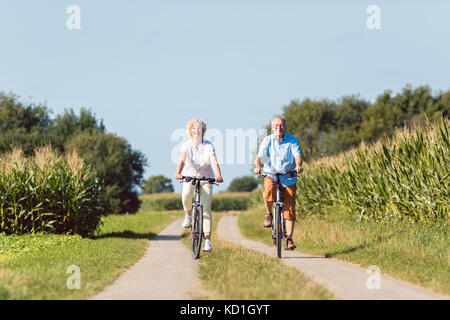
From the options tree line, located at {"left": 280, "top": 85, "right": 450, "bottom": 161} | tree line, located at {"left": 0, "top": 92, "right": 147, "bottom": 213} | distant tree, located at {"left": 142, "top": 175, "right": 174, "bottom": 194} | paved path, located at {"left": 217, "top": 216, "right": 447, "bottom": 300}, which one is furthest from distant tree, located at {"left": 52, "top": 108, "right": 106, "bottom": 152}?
distant tree, located at {"left": 142, "top": 175, "right": 174, "bottom": 194}

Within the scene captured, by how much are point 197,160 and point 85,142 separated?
165 ft

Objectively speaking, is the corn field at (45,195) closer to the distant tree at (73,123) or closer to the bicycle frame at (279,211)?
the bicycle frame at (279,211)

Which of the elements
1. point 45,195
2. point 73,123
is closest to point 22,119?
point 73,123

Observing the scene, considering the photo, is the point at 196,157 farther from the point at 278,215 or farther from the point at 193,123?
the point at 278,215

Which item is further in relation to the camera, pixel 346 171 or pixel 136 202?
pixel 136 202

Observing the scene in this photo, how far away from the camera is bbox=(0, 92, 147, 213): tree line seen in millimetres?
55469

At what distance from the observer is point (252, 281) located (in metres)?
6.45

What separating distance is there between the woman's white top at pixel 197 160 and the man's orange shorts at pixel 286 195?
1.52m

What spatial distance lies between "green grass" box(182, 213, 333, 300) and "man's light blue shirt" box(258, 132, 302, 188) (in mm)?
2020

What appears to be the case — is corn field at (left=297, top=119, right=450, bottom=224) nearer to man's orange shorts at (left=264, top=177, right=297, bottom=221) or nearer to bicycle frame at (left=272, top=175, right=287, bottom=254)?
man's orange shorts at (left=264, top=177, right=297, bottom=221)

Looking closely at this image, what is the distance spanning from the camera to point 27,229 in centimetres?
1777
